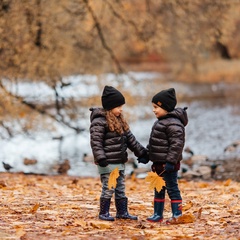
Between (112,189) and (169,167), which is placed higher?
(169,167)

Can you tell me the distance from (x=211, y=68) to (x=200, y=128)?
17440mm

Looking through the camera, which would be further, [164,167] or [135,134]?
Answer: [135,134]

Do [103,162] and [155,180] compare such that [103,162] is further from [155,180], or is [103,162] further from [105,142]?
[155,180]

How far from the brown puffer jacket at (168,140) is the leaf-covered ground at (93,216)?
0.64 meters

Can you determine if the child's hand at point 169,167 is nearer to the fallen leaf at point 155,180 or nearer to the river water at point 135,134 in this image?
the fallen leaf at point 155,180

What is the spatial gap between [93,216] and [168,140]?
117 centimetres

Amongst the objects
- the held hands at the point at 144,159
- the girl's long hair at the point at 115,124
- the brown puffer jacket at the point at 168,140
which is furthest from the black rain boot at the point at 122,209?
the girl's long hair at the point at 115,124

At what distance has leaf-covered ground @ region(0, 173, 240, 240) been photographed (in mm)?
5648

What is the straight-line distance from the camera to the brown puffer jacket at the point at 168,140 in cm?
617

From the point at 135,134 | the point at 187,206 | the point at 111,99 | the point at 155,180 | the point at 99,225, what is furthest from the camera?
the point at 135,134

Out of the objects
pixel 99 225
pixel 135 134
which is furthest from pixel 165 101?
pixel 135 134

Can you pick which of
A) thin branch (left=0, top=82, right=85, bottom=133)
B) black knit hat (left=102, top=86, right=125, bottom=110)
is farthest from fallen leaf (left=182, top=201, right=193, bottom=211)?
thin branch (left=0, top=82, right=85, bottom=133)

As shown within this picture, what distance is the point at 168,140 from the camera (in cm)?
624

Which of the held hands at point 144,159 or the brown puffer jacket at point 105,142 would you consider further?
the held hands at point 144,159
